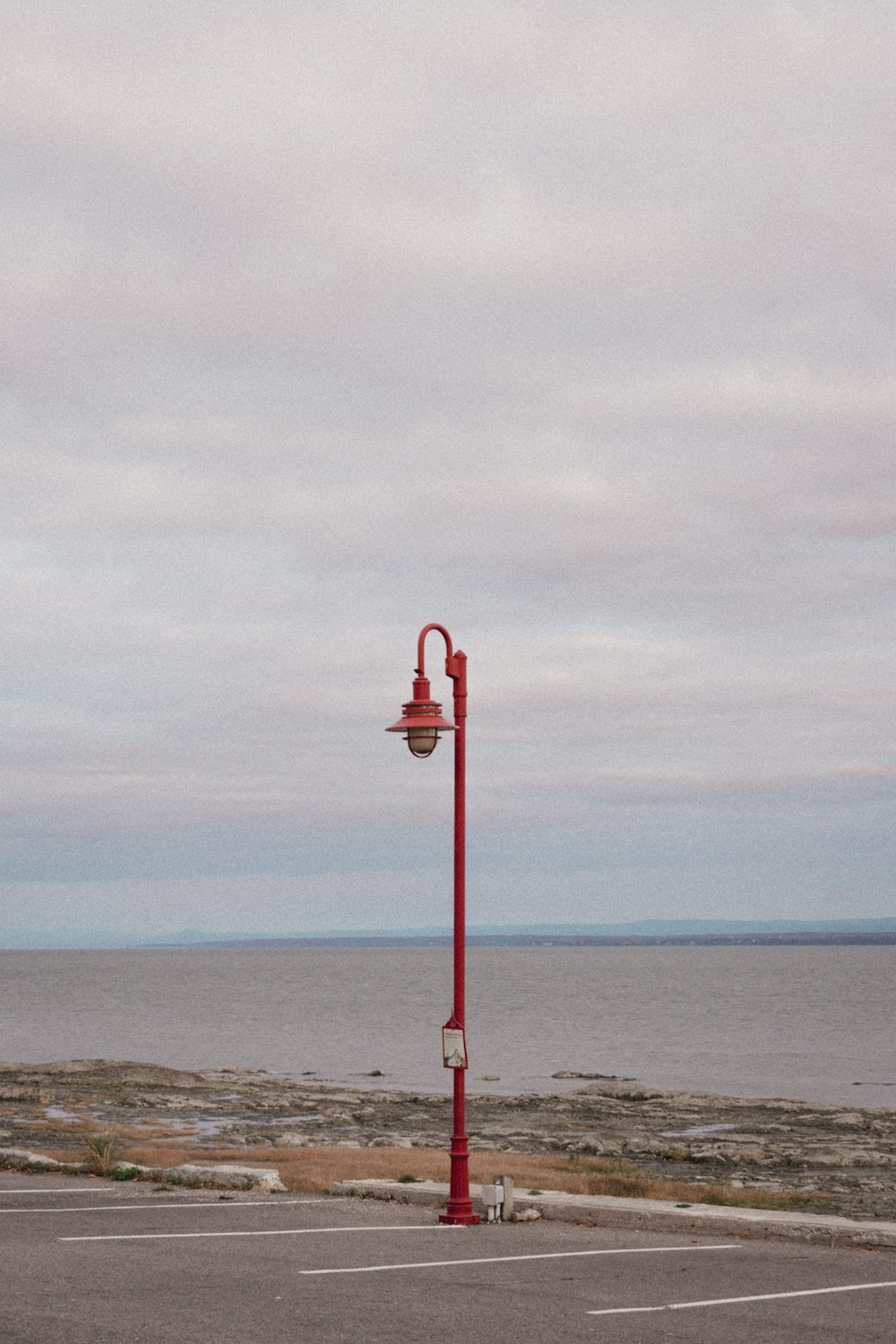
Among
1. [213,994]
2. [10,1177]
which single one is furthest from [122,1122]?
[213,994]

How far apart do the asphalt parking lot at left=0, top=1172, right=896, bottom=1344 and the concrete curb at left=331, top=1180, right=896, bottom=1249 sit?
30cm

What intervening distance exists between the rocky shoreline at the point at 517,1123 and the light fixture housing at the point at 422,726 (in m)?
11.0

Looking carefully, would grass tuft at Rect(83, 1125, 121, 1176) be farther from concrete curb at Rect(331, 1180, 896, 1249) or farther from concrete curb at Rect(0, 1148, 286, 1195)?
concrete curb at Rect(331, 1180, 896, 1249)

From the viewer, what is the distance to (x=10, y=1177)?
19297 millimetres

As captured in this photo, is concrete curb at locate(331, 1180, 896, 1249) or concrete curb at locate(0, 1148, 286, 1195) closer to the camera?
concrete curb at locate(331, 1180, 896, 1249)

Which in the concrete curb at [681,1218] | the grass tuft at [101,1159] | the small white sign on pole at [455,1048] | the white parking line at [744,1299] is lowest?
the grass tuft at [101,1159]

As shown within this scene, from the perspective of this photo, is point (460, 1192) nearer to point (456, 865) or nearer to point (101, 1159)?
point (456, 865)

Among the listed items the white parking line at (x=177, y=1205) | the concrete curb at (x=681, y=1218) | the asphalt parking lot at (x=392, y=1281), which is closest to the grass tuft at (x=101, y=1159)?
the white parking line at (x=177, y=1205)

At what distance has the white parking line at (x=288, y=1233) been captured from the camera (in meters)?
13.9

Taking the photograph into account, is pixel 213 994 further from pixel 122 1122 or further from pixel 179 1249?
pixel 179 1249

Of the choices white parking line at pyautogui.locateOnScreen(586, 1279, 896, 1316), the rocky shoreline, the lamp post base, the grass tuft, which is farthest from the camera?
the rocky shoreline

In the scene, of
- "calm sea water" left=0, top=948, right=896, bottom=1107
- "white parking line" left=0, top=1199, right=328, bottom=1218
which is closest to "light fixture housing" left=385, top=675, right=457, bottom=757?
"white parking line" left=0, top=1199, right=328, bottom=1218

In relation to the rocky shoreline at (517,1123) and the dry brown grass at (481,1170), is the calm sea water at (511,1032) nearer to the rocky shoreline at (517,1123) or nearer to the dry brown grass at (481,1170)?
the rocky shoreline at (517,1123)

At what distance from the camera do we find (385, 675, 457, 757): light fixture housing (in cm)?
1620
